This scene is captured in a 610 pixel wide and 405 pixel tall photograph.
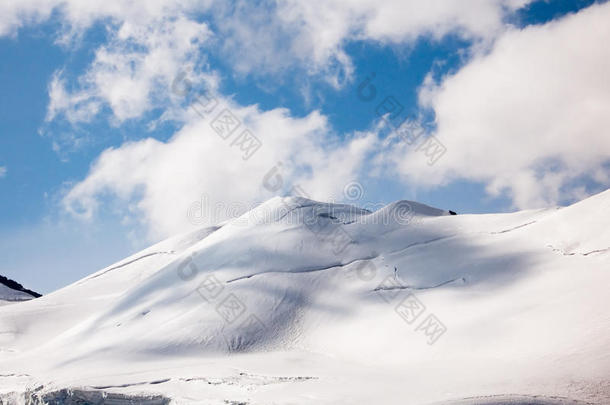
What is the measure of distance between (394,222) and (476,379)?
9.70 m

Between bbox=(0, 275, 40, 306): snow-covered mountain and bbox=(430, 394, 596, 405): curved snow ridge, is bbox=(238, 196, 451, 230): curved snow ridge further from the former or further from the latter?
bbox=(0, 275, 40, 306): snow-covered mountain

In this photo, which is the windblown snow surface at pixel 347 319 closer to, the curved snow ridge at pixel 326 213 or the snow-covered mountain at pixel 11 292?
the curved snow ridge at pixel 326 213

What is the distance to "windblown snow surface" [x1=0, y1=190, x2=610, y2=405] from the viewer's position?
8.45m

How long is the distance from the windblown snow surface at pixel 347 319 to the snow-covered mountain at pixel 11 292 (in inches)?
375

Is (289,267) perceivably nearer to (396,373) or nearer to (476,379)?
(396,373)

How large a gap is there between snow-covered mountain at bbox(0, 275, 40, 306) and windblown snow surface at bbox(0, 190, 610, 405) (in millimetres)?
9535

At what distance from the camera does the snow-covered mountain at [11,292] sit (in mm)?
27172

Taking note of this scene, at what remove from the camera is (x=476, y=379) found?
7930 millimetres

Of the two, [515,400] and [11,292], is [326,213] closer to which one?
[515,400]

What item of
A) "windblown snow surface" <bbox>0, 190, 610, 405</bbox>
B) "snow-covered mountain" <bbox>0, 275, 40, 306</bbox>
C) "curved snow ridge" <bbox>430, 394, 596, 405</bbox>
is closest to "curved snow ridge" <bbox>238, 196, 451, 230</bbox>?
"windblown snow surface" <bbox>0, 190, 610, 405</bbox>

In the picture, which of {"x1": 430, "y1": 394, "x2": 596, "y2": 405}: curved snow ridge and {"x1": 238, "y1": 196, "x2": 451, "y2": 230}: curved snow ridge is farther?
{"x1": 238, "y1": 196, "x2": 451, "y2": 230}: curved snow ridge

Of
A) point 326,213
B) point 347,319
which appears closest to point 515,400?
point 347,319

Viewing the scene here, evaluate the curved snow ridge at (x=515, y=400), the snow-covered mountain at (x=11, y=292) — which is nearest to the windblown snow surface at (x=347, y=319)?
the curved snow ridge at (x=515, y=400)

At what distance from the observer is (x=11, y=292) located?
28516mm
